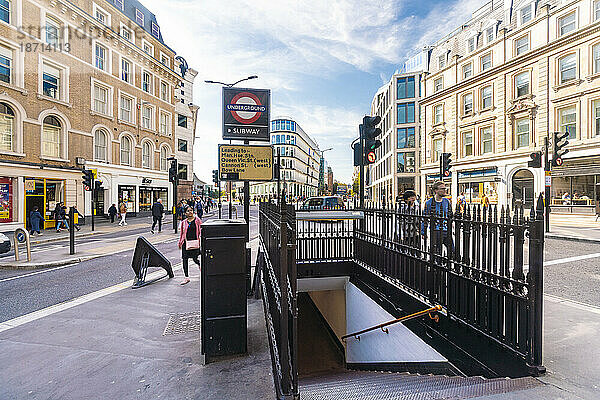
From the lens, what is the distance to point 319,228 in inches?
311

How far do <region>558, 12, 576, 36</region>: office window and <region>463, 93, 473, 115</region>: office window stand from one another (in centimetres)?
836

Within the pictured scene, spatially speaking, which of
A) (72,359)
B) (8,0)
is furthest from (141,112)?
(72,359)

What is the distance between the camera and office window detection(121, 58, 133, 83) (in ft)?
97.7

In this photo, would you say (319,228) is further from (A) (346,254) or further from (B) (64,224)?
(B) (64,224)

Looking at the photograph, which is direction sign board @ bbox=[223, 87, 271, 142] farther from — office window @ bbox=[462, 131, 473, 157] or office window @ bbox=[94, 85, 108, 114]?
office window @ bbox=[462, 131, 473, 157]

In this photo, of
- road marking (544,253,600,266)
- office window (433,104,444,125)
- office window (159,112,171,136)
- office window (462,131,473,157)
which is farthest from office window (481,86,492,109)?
office window (159,112,171,136)

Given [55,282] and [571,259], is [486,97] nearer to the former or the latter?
[571,259]

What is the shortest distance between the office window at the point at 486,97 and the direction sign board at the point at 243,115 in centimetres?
2888

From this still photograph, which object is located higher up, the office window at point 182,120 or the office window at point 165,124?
the office window at point 182,120

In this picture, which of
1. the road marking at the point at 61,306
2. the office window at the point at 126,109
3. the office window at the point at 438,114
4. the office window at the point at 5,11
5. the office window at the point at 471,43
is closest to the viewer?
the road marking at the point at 61,306

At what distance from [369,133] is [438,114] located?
32.2 m

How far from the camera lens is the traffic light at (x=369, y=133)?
803 centimetres

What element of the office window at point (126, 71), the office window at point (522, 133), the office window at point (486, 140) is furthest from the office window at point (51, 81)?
the office window at point (522, 133)

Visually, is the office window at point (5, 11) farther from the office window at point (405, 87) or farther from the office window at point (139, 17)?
the office window at point (405, 87)
